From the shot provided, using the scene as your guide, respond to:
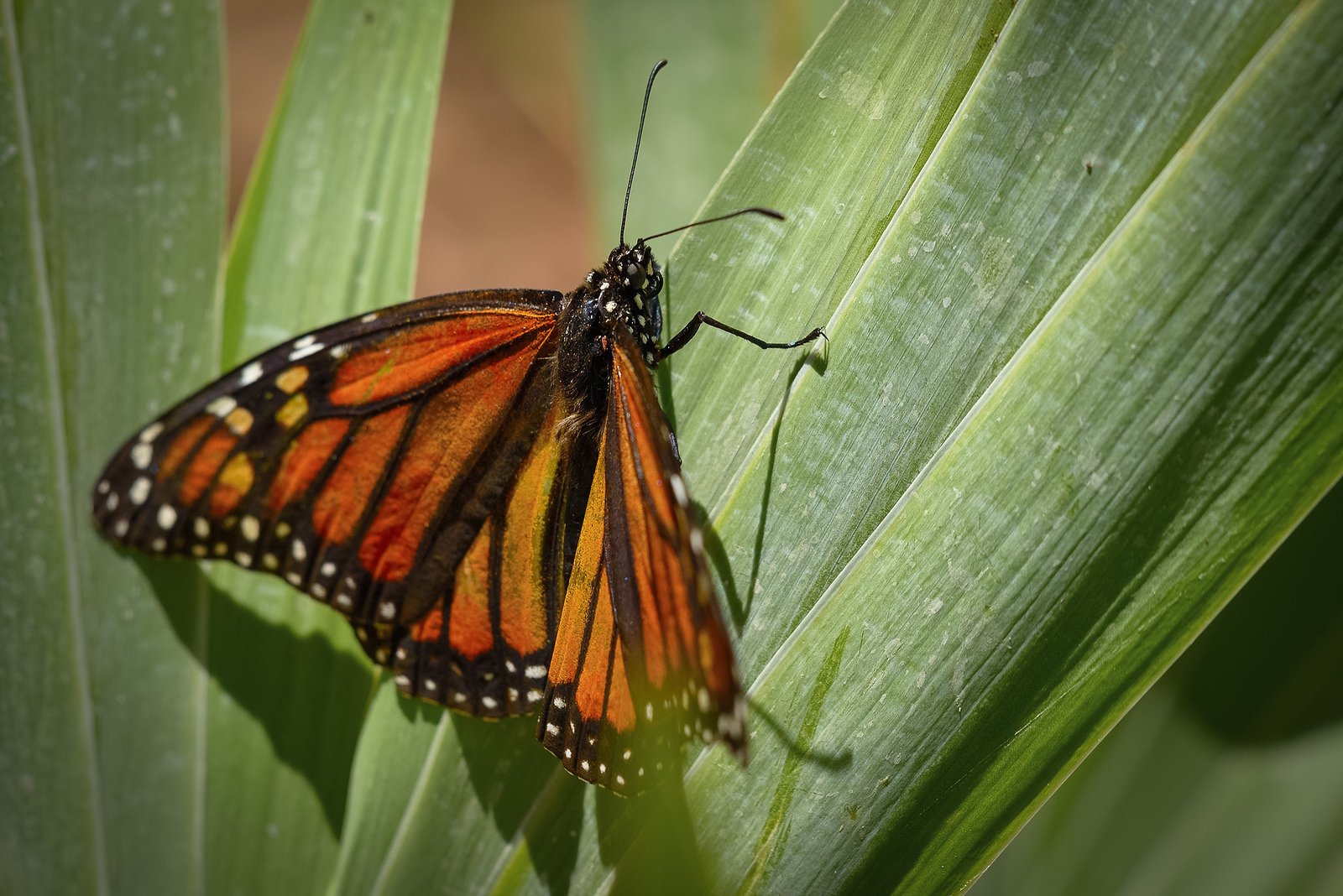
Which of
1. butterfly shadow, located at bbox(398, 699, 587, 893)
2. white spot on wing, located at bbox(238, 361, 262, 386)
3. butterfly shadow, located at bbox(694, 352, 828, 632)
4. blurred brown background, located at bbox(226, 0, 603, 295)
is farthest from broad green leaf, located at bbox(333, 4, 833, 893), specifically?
blurred brown background, located at bbox(226, 0, 603, 295)

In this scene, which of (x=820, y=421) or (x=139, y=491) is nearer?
(x=820, y=421)

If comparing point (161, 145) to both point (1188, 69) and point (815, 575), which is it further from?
point (1188, 69)

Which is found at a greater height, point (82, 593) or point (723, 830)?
point (723, 830)

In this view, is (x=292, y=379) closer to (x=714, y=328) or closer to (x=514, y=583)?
(x=514, y=583)

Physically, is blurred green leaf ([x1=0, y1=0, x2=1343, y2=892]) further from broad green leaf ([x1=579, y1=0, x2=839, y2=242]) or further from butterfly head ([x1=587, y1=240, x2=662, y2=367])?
broad green leaf ([x1=579, y1=0, x2=839, y2=242])

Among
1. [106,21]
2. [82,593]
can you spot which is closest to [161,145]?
[106,21]

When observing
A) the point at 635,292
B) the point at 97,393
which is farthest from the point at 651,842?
the point at 97,393
